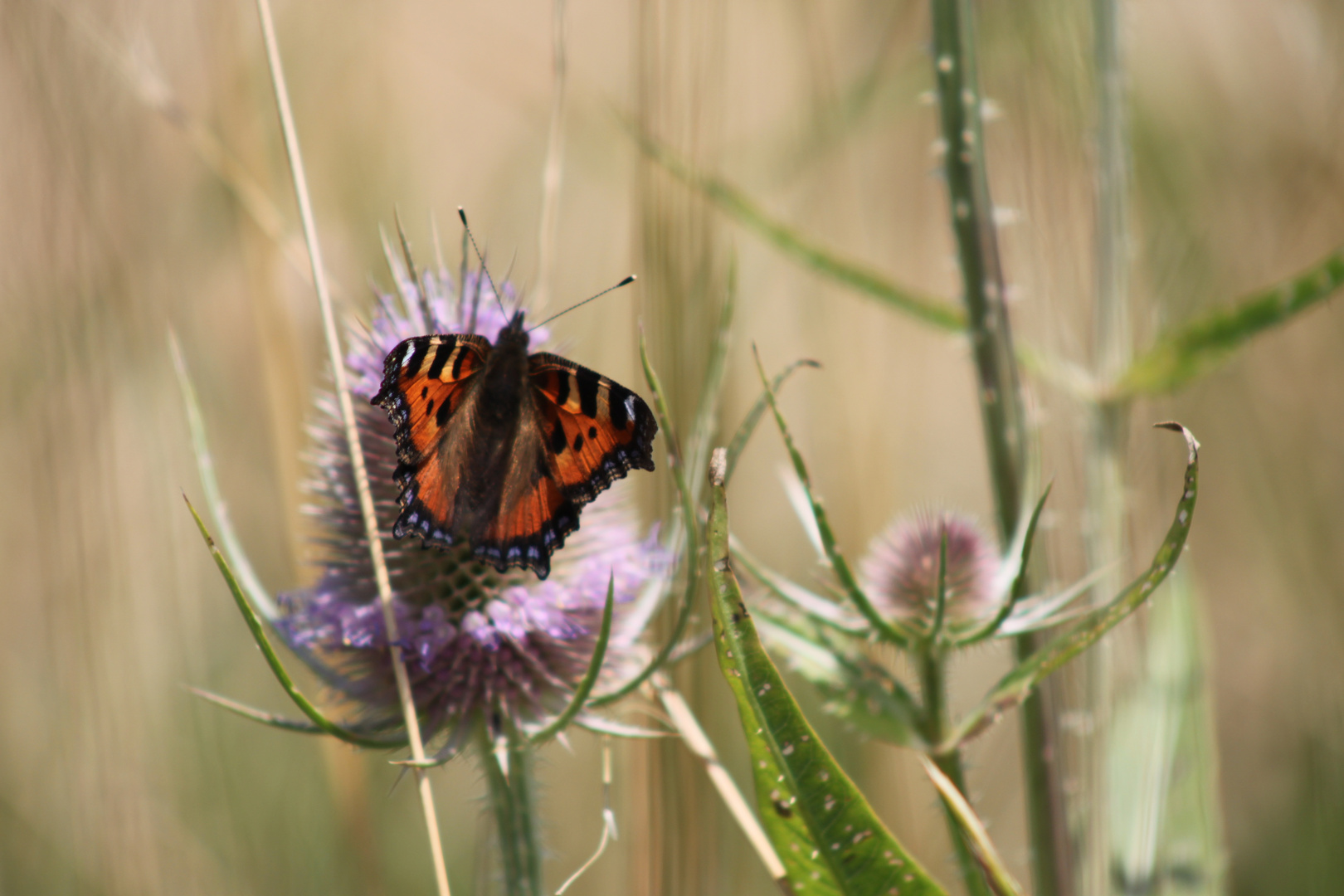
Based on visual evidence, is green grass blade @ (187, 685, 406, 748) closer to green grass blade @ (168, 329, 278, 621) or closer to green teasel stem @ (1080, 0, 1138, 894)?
green grass blade @ (168, 329, 278, 621)

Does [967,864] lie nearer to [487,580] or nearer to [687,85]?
[487,580]

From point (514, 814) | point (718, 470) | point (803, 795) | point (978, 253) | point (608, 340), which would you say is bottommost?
point (514, 814)

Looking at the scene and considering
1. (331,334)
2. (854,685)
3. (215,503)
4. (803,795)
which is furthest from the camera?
(215,503)

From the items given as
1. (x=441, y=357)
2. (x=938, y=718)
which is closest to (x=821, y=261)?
(x=441, y=357)

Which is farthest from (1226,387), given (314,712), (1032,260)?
(314,712)

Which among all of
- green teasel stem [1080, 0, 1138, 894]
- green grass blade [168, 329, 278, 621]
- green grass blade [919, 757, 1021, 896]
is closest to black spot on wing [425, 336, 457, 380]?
green grass blade [168, 329, 278, 621]

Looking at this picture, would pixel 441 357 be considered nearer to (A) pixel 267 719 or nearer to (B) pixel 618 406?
(B) pixel 618 406
